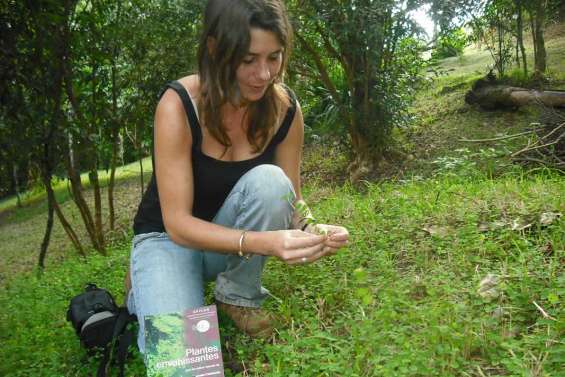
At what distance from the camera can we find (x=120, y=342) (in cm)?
215

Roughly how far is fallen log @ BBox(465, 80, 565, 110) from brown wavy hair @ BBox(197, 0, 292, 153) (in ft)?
13.5

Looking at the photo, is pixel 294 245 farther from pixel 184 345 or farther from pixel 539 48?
pixel 539 48

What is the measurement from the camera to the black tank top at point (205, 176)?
2.20 m

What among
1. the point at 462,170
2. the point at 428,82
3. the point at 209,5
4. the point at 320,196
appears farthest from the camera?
the point at 428,82

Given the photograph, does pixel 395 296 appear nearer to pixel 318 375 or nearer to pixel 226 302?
pixel 318 375

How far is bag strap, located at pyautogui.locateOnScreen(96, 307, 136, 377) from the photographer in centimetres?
208

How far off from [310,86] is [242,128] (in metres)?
5.29

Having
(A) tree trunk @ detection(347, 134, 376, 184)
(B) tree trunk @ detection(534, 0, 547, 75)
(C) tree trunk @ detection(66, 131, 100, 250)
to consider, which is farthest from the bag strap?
(B) tree trunk @ detection(534, 0, 547, 75)

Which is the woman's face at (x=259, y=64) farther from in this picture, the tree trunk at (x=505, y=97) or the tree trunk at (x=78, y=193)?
the tree trunk at (x=505, y=97)

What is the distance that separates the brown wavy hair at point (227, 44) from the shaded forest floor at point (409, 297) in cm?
80

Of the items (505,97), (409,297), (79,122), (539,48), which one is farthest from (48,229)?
(539,48)

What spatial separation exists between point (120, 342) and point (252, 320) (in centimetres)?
51

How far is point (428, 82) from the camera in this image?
260 inches

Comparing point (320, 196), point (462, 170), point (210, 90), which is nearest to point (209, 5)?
point (210, 90)
